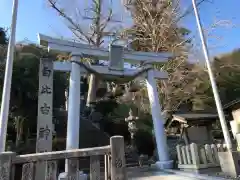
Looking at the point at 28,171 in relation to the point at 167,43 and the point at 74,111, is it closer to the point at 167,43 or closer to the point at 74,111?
the point at 74,111

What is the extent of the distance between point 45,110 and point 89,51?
394 centimetres

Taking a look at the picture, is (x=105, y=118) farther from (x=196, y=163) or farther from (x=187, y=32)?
(x=196, y=163)

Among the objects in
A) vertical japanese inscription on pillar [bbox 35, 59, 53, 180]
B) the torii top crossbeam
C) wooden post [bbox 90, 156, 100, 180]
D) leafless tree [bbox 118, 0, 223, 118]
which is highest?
leafless tree [bbox 118, 0, 223, 118]

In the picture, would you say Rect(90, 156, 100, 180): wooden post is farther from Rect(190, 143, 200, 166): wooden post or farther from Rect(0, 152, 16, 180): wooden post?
Rect(190, 143, 200, 166): wooden post

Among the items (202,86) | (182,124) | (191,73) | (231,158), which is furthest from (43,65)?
(202,86)

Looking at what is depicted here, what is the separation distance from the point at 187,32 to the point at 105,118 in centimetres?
1120

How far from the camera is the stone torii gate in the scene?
9.46 meters

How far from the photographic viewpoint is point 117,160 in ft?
12.1

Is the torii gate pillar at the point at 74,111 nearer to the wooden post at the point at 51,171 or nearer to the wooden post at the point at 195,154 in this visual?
the wooden post at the point at 195,154

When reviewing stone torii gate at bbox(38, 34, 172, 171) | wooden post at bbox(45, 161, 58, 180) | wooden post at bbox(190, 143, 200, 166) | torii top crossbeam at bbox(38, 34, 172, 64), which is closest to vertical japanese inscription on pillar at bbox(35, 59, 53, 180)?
stone torii gate at bbox(38, 34, 172, 171)

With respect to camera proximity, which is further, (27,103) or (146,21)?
(146,21)

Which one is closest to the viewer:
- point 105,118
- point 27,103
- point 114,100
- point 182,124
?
point 182,124

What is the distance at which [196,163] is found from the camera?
8.60 metres

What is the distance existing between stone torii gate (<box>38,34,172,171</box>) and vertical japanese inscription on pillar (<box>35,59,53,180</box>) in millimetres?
1272
